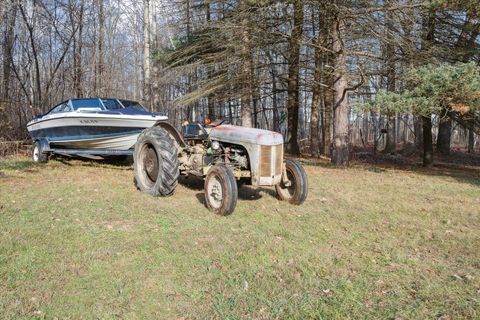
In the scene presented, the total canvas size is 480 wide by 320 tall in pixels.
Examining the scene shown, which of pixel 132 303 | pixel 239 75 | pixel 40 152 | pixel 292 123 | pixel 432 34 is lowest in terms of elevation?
pixel 132 303

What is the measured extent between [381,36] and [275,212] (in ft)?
23.3

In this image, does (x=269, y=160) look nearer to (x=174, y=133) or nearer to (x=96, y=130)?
(x=174, y=133)

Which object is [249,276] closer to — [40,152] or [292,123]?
[40,152]

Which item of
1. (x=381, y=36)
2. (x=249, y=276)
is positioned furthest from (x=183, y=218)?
(x=381, y=36)

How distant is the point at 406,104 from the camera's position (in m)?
8.92

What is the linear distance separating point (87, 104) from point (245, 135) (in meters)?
5.56

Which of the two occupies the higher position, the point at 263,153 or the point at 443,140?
the point at 443,140

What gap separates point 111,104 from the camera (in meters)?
9.72

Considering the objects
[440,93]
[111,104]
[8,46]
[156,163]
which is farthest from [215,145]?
[8,46]

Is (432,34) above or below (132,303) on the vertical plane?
above

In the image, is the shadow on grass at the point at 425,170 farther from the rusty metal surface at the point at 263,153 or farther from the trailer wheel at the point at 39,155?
the trailer wheel at the point at 39,155

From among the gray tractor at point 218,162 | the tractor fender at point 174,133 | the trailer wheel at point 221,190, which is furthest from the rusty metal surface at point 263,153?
the tractor fender at point 174,133

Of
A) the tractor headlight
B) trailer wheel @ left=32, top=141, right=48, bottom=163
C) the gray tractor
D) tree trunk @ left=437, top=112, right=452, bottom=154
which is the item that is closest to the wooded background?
trailer wheel @ left=32, top=141, right=48, bottom=163

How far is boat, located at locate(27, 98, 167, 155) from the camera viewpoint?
30.0ft
